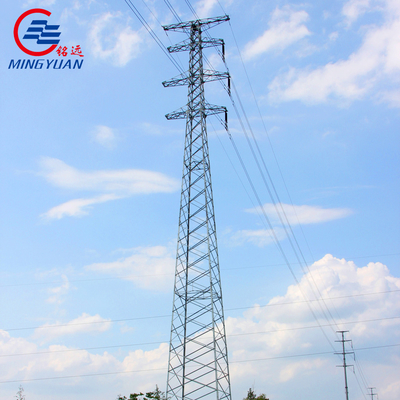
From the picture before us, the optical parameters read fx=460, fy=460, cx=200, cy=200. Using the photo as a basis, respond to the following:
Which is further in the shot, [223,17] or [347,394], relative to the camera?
[347,394]

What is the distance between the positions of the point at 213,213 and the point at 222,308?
675cm

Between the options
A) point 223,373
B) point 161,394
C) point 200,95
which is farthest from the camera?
point 161,394

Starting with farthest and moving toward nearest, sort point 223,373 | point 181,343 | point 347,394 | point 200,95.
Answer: point 347,394 → point 200,95 → point 181,343 → point 223,373

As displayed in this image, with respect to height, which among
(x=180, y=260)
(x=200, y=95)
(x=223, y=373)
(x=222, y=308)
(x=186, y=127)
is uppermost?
(x=200, y=95)

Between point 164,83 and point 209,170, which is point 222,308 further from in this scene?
point 164,83

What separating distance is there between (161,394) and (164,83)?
2842 centimetres

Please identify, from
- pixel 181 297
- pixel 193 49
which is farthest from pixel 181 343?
pixel 193 49

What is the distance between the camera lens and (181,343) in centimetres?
3031

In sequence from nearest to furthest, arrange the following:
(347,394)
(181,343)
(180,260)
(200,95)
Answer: (181,343)
(180,260)
(200,95)
(347,394)

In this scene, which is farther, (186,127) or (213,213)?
(186,127)

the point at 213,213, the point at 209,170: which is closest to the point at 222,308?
the point at 213,213

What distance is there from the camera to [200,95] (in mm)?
36000

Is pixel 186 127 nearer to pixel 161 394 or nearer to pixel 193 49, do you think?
pixel 193 49

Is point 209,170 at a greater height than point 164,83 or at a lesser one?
lesser
